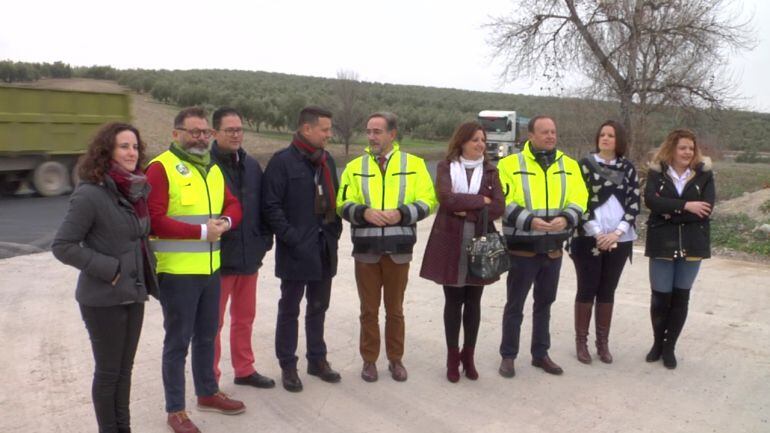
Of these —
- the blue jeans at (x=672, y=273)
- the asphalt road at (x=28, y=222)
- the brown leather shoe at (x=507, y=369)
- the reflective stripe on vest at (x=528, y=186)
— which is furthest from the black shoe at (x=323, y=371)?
the asphalt road at (x=28, y=222)

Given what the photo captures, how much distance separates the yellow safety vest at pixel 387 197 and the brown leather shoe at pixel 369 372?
882 millimetres

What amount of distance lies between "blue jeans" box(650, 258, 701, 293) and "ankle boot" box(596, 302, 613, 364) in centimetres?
42

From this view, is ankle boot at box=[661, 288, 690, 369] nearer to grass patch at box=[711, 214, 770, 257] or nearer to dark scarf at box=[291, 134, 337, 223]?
dark scarf at box=[291, 134, 337, 223]

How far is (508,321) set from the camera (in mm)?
5039

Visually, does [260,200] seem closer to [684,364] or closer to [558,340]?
[558,340]

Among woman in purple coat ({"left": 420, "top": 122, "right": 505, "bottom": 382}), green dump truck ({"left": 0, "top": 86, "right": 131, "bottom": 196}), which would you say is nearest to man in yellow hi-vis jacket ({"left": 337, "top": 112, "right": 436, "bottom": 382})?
woman in purple coat ({"left": 420, "top": 122, "right": 505, "bottom": 382})

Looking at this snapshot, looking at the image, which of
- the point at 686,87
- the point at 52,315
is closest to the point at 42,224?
the point at 52,315

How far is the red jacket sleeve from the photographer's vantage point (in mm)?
3760

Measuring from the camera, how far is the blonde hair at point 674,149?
17.2 ft

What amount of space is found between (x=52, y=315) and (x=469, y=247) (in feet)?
13.6

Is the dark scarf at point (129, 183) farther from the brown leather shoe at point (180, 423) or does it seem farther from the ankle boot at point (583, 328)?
the ankle boot at point (583, 328)

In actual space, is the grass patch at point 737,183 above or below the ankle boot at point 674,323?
above

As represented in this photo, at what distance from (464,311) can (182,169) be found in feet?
7.41

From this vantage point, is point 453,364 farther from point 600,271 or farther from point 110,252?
point 110,252
